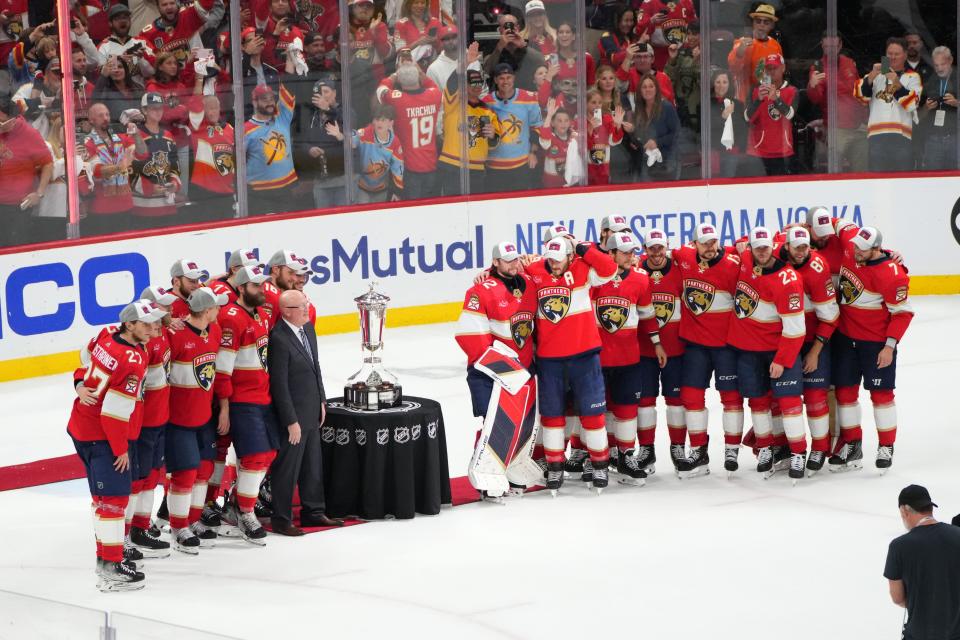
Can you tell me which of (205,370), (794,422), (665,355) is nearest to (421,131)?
(665,355)

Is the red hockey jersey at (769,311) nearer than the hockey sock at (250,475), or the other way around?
the hockey sock at (250,475)

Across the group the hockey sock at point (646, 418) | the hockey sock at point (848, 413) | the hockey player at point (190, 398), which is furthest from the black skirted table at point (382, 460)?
the hockey sock at point (848, 413)

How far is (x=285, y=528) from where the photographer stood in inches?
306

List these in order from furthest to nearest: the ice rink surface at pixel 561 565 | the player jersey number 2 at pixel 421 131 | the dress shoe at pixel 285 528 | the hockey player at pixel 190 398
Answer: the player jersey number 2 at pixel 421 131, the dress shoe at pixel 285 528, the hockey player at pixel 190 398, the ice rink surface at pixel 561 565

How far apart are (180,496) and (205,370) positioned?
647 millimetres

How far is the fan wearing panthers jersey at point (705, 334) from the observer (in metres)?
8.64

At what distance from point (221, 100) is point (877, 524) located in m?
7.15

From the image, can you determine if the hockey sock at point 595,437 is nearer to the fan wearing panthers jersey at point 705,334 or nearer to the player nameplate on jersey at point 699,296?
the fan wearing panthers jersey at point 705,334

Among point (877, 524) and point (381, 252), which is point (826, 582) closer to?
point (877, 524)

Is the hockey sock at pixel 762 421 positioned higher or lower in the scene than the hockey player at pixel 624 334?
lower

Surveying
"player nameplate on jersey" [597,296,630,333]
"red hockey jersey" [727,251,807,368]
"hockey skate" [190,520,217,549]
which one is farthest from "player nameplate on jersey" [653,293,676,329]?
"hockey skate" [190,520,217,549]

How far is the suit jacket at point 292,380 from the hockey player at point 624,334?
1719 mm

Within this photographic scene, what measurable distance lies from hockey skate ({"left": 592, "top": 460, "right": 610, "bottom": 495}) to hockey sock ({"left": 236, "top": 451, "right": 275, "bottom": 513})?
191 centimetres

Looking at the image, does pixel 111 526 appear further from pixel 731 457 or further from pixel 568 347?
pixel 731 457
